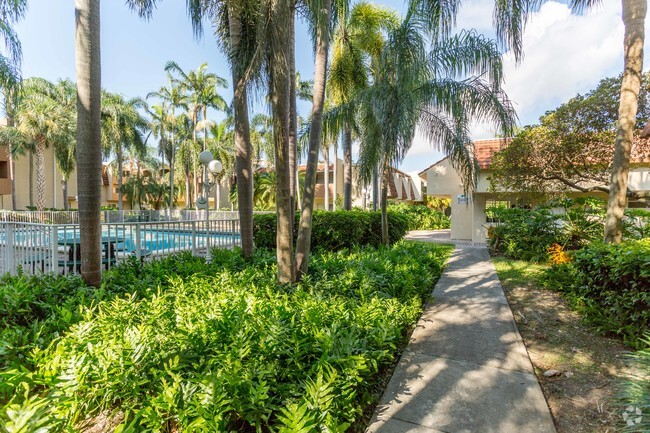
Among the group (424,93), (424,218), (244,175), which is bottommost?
(424,218)

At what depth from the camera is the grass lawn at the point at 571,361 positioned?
2.65 meters

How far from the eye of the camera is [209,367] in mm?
2297

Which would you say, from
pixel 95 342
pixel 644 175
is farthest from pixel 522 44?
pixel 644 175

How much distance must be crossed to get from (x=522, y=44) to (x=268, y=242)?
7457 mm

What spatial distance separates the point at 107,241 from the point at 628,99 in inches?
382

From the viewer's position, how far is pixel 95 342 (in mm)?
2549

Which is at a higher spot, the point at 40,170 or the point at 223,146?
the point at 223,146

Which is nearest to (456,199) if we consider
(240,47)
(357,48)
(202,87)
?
(357,48)

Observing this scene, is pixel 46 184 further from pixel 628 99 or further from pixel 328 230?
pixel 628 99

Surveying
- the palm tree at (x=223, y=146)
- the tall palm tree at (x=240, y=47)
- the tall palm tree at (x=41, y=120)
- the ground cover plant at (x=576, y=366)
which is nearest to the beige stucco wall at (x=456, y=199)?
the ground cover plant at (x=576, y=366)

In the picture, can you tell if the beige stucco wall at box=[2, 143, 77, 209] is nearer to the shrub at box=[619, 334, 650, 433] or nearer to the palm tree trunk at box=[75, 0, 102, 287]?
the palm tree trunk at box=[75, 0, 102, 287]

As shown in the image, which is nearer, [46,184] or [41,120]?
[41,120]

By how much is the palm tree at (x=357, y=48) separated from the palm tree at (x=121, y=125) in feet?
67.3

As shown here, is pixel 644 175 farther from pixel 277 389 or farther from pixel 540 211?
pixel 277 389
